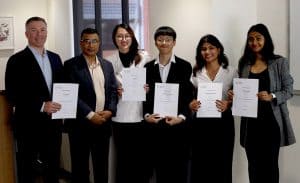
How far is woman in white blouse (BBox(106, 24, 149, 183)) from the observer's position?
314 centimetres

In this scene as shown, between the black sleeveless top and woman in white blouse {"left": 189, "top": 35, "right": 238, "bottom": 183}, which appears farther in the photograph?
woman in white blouse {"left": 189, "top": 35, "right": 238, "bottom": 183}

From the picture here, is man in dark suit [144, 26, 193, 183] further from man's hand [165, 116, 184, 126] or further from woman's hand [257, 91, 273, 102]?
woman's hand [257, 91, 273, 102]

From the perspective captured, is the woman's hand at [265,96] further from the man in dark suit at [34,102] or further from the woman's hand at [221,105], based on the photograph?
the man in dark suit at [34,102]

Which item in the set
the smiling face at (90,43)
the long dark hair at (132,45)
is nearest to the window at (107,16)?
the long dark hair at (132,45)

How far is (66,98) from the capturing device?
9.96ft

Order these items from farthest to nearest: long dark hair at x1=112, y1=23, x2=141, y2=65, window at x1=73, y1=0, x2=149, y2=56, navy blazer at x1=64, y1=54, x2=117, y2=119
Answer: window at x1=73, y1=0, x2=149, y2=56
long dark hair at x1=112, y1=23, x2=141, y2=65
navy blazer at x1=64, y1=54, x2=117, y2=119

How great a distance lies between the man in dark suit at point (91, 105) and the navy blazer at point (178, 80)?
29 cm

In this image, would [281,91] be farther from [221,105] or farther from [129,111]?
[129,111]

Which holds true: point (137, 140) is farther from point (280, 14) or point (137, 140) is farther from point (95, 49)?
point (280, 14)

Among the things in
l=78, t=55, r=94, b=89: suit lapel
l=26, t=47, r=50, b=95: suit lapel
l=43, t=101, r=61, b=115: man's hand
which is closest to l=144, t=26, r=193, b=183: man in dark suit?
l=78, t=55, r=94, b=89: suit lapel

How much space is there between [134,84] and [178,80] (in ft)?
1.11

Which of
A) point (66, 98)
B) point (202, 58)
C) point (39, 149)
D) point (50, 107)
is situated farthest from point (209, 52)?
point (39, 149)

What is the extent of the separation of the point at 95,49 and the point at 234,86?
3.60ft

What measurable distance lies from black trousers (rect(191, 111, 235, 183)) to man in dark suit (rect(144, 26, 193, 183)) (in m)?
0.09
